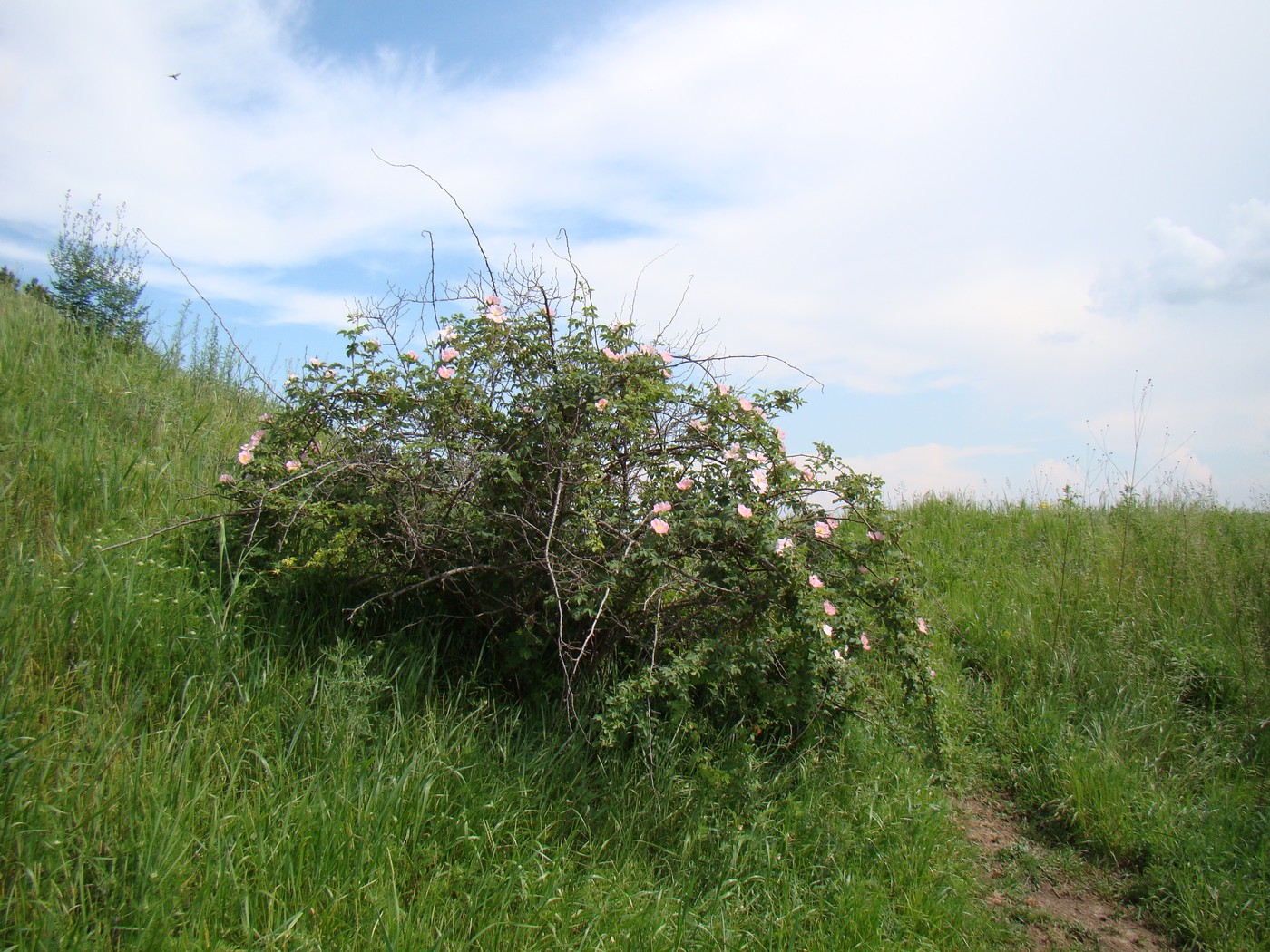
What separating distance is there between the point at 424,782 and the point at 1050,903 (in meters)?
2.70

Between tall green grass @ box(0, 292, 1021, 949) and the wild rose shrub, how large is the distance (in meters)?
0.26

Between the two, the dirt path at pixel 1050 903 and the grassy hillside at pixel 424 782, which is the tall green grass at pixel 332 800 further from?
the dirt path at pixel 1050 903

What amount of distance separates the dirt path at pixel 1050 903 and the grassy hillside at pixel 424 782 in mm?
94

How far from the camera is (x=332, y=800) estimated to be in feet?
8.57

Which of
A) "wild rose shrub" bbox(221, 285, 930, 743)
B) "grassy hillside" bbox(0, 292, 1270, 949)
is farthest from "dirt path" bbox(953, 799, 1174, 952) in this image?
"wild rose shrub" bbox(221, 285, 930, 743)

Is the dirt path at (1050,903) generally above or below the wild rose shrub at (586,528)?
below

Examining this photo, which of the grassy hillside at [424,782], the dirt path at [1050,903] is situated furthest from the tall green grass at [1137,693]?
the dirt path at [1050,903]

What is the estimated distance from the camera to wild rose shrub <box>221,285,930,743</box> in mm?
3309

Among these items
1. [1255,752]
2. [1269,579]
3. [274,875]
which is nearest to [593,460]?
[274,875]

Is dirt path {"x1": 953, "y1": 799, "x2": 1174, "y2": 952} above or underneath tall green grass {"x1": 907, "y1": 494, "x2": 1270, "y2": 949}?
underneath

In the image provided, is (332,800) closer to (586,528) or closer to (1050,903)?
(586,528)

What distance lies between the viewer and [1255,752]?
414 centimetres

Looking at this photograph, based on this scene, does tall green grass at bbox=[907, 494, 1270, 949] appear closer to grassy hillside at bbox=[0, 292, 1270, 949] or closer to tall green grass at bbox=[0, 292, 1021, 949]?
grassy hillside at bbox=[0, 292, 1270, 949]

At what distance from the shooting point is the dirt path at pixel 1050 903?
3.23 meters
